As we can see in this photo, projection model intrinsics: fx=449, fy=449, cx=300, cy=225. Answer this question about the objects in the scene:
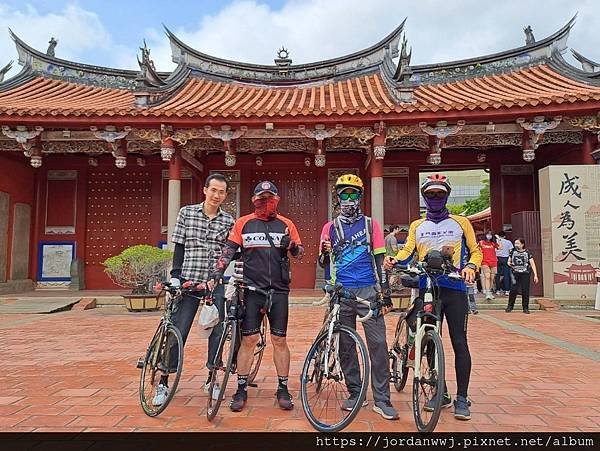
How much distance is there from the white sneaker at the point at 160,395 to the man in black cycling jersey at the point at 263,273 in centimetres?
45

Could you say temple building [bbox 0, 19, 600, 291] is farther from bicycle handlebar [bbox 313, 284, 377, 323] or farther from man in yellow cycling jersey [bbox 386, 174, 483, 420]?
bicycle handlebar [bbox 313, 284, 377, 323]

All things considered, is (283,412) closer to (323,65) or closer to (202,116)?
(202,116)

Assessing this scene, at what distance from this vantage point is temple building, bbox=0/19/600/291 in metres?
8.89

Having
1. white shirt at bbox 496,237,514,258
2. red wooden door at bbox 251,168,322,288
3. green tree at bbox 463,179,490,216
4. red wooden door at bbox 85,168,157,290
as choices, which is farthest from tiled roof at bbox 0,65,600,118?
green tree at bbox 463,179,490,216

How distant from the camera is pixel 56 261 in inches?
448

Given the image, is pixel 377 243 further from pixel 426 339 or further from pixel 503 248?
pixel 503 248

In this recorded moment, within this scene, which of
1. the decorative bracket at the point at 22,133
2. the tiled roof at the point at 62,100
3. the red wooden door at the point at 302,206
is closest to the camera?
the tiled roof at the point at 62,100

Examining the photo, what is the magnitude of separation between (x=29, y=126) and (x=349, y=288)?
8661 millimetres

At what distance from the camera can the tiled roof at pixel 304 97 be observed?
860 cm

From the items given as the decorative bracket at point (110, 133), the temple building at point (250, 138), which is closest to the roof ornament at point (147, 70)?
the temple building at point (250, 138)

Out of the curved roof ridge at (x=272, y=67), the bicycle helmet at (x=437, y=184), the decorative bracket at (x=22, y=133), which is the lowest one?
the bicycle helmet at (x=437, y=184)

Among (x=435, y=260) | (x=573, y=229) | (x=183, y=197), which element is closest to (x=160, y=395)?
(x=435, y=260)

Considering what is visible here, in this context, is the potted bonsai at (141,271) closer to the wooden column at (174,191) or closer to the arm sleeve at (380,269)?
the wooden column at (174,191)

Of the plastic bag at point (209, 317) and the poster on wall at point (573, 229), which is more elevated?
the poster on wall at point (573, 229)
